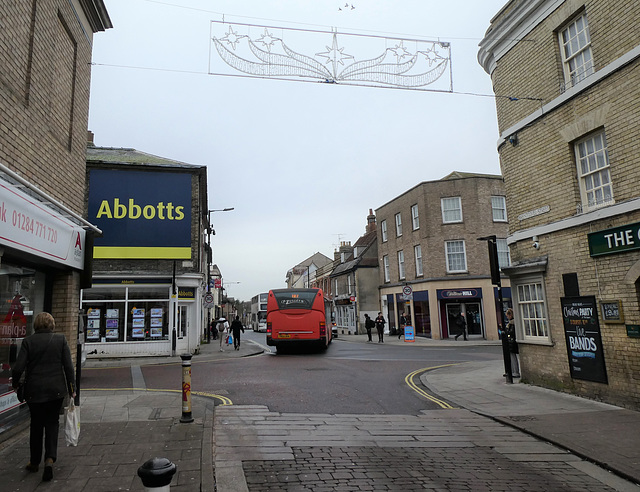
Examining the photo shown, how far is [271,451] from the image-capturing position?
18.4ft

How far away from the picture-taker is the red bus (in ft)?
62.3

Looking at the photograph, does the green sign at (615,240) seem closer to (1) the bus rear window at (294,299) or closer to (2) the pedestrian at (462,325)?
(1) the bus rear window at (294,299)

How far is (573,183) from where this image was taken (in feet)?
29.8

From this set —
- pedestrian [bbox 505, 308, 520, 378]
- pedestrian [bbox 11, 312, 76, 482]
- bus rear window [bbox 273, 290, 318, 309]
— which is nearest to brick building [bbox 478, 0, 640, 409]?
pedestrian [bbox 505, 308, 520, 378]

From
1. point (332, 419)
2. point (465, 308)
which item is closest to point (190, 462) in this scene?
point (332, 419)

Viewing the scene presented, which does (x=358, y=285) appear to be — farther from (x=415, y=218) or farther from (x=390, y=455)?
(x=390, y=455)

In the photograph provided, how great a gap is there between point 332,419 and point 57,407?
4046mm

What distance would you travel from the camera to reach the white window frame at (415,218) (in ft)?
103

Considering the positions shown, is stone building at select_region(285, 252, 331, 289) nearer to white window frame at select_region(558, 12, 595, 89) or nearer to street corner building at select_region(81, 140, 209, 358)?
street corner building at select_region(81, 140, 209, 358)

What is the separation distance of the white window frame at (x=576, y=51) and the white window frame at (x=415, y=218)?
855 inches

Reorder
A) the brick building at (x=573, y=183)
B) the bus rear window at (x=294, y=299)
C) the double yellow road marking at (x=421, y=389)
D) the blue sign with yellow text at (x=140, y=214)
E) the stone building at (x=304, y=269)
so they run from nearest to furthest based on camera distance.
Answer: the brick building at (x=573, y=183), the double yellow road marking at (x=421, y=389), the bus rear window at (x=294, y=299), the blue sign with yellow text at (x=140, y=214), the stone building at (x=304, y=269)

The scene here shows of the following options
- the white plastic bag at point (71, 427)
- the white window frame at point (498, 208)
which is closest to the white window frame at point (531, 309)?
the white plastic bag at point (71, 427)

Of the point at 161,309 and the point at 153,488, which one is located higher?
the point at 161,309

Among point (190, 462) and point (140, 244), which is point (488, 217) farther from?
point (190, 462)
